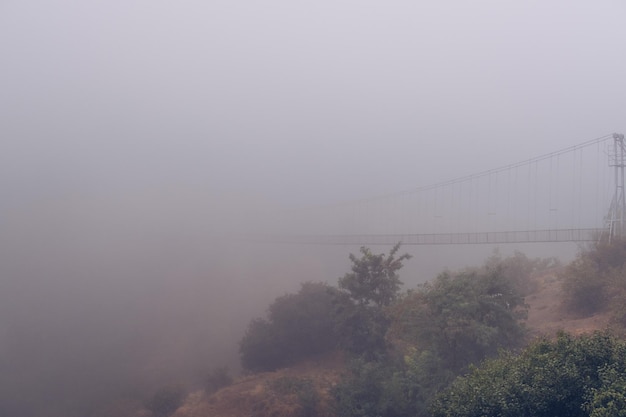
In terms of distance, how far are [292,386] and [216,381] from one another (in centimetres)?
464

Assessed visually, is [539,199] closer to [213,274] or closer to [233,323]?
[213,274]

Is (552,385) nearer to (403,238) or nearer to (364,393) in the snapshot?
(364,393)

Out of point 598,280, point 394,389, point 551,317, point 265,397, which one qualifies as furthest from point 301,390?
point 598,280

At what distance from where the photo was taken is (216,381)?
958 inches

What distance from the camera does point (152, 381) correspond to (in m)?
27.5

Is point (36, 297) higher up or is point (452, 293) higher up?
point (452, 293)

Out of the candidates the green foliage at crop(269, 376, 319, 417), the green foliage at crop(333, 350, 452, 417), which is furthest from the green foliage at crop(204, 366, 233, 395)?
the green foliage at crop(333, 350, 452, 417)

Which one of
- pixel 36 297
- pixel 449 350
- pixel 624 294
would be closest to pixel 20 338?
pixel 36 297

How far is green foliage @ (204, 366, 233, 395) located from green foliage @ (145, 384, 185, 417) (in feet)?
3.90

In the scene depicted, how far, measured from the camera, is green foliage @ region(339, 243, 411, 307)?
24.6m

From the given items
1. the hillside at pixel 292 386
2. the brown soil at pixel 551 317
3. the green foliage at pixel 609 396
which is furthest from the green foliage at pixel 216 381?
the green foliage at pixel 609 396

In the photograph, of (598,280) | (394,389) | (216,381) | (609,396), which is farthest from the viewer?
(216,381)

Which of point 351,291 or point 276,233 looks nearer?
point 351,291

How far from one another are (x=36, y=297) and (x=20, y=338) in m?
11.4
